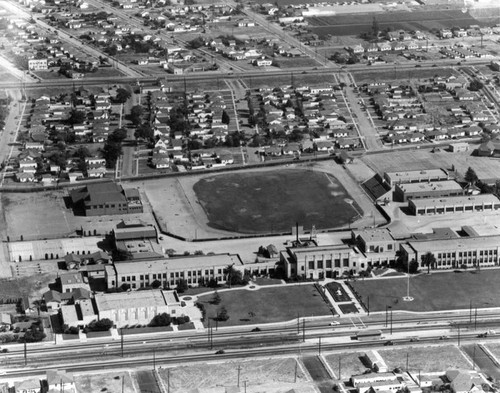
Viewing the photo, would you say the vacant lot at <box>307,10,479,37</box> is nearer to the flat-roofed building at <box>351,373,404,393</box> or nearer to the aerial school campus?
the aerial school campus

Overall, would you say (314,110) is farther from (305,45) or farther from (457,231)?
(457,231)

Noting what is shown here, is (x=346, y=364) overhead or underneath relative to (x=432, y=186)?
overhead

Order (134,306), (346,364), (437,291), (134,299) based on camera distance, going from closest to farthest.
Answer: (346,364) < (134,306) < (134,299) < (437,291)

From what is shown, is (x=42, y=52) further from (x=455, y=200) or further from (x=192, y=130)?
(x=455, y=200)

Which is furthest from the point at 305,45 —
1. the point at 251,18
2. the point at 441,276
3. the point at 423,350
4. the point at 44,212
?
the point at 423,350

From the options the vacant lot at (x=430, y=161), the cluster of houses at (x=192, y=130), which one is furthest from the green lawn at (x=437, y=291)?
the cluster of houses at (x=192, y=130)

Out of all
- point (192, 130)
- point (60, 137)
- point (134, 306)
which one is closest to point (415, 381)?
point (134, 306)
